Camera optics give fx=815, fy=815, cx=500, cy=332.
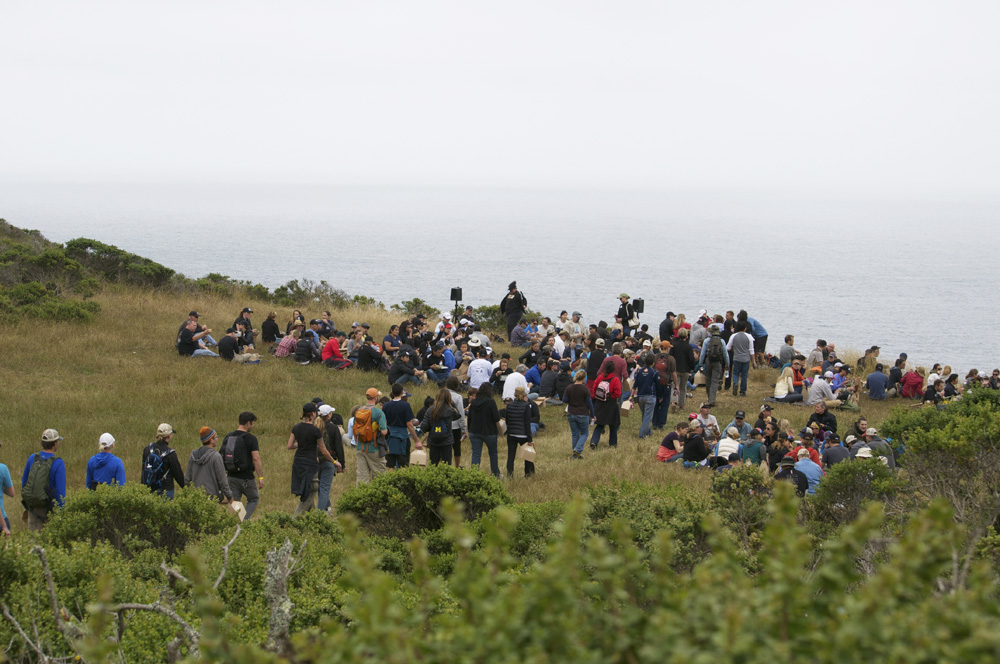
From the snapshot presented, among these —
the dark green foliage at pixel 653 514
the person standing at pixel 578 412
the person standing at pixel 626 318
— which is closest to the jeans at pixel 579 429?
the person standing at pixel 578 412

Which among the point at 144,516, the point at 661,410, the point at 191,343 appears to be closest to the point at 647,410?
the point at 661,410

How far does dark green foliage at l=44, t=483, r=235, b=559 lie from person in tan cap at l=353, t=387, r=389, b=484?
2.78 m

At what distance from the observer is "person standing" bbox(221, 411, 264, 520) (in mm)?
9219

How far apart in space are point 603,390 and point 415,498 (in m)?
5.12

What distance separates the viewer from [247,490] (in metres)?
9.48

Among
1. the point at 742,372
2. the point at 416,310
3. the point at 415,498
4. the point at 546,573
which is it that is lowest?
the point at 416,310

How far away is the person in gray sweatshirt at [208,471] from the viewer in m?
8.89

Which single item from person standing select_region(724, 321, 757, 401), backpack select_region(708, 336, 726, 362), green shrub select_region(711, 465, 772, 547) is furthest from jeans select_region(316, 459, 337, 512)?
person standing select_region(724, 321, 757, 401)

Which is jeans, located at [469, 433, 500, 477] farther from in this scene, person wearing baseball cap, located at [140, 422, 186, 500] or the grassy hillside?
person wearing baseball cap, located at [140, 422, 186, 500]

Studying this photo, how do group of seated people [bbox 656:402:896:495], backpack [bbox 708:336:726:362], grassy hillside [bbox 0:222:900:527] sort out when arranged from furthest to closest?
backpack [bbox 708:336:726:362], grassy hillside [bbox 0:222:900:527], group of seated people [bbox 656:402:896:495]

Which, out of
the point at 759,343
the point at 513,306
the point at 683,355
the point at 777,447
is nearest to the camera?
the point at 777,447

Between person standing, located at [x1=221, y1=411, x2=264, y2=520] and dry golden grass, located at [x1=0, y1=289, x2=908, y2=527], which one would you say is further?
dry golden grass, located at [x1=0, y1=289, x2=908, y2=527]

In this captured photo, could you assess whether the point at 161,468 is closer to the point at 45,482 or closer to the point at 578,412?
the point at 45,482

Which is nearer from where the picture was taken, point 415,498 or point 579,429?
point 415,498
